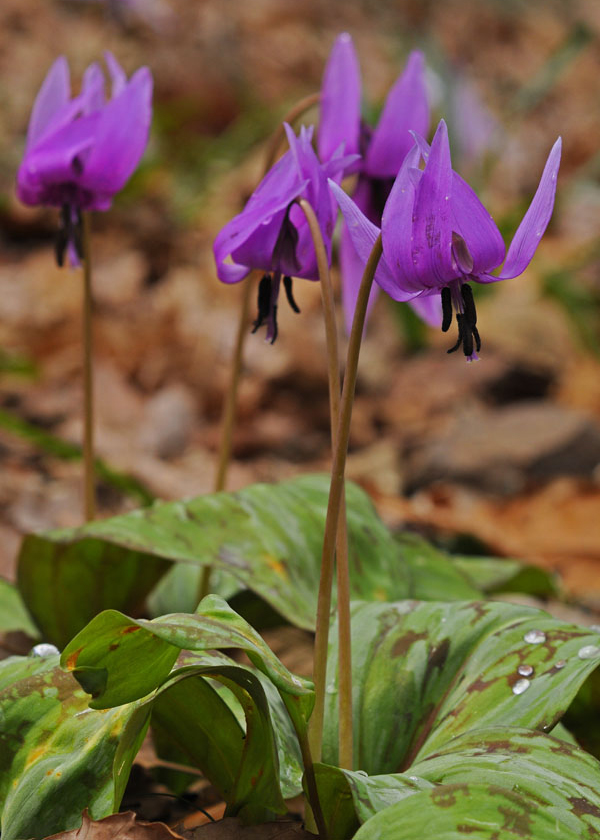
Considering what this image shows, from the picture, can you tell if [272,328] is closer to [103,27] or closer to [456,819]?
[456,819]

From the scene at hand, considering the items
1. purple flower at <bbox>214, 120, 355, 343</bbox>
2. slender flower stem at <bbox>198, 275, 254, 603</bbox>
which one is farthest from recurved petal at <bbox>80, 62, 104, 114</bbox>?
purple flower at <bbox>214, 120, 355, 343</bbox>

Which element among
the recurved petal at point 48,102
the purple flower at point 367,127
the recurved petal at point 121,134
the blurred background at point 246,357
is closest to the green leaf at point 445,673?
the purple flower at point 367,127

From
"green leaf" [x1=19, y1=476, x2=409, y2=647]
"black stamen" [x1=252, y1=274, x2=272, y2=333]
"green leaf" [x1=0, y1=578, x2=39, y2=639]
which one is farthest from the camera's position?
"green leaf" [x1=0, y1=578, x2=39, y2=639]

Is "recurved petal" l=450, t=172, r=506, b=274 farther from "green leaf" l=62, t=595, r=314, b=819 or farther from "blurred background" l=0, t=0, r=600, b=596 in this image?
"blurred background" l=0, t=0, r=600, b=596

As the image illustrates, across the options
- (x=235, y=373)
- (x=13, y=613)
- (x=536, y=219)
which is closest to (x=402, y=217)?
(x=536, y=219)

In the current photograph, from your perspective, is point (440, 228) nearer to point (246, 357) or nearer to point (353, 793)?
point (353, 793)

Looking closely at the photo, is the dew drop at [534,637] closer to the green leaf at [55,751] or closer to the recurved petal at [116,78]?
the green leaf at [55,751]
